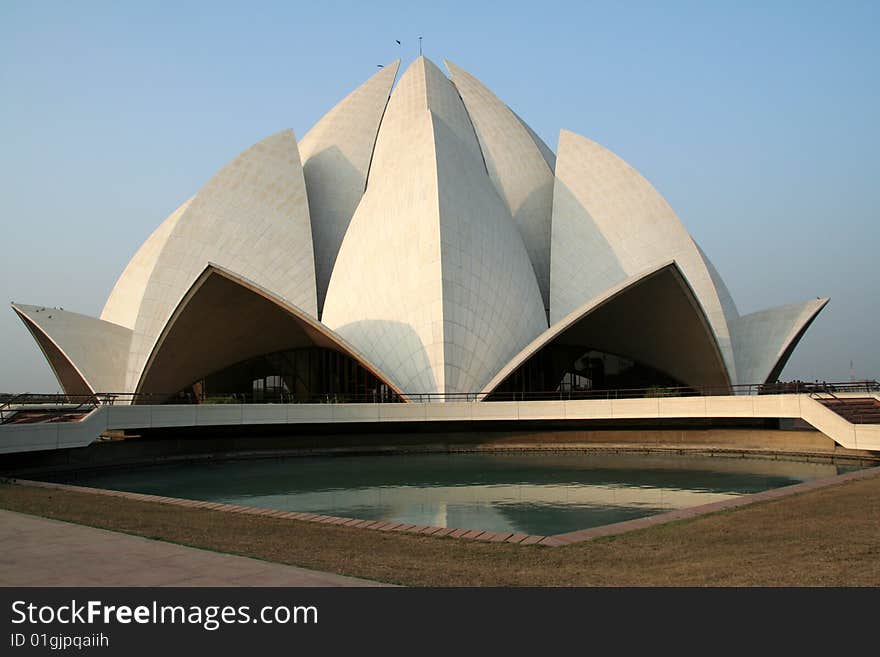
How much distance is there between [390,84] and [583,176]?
1303 cm

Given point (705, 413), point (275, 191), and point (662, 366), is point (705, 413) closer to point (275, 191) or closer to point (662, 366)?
point (662, 366)

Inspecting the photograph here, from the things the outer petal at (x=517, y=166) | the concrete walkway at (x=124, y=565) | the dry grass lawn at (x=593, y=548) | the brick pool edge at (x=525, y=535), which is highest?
the outer petal at (x=517, y=166)

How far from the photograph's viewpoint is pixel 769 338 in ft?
94.5

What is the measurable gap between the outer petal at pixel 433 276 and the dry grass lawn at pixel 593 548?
50.7ft

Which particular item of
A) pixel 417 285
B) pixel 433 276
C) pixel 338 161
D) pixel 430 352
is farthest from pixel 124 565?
pixel 338 161

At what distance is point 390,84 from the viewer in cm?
3850

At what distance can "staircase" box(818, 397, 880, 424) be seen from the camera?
16.8 meters

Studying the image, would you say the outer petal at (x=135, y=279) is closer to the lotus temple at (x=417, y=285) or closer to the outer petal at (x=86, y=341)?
the lotus temple at (x=417, y=285)

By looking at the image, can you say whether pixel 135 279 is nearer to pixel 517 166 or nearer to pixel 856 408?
pixel 517 166

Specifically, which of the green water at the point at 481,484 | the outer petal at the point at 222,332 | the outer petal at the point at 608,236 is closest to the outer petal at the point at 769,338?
the outer petal at the point at 608,236

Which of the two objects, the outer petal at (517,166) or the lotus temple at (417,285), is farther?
the outer petal at (517,166)

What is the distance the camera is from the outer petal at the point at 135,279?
34031 mm

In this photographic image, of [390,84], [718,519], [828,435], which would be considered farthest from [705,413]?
[390,84]
